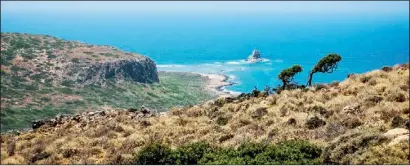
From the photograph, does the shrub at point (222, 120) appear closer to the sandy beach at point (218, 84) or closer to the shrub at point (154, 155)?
the shrub at point (154, 155)

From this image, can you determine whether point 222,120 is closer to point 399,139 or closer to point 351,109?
point 351,109

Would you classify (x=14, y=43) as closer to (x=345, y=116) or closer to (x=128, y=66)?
(x=128, y=66)

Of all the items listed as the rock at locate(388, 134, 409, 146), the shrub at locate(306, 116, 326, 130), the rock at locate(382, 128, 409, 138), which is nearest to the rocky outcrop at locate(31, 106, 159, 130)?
the shrub at locate(306, 116, 326, 130)

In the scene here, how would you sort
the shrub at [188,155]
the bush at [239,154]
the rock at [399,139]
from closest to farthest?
the rock at [399,139], the bush at [239,154], the shrub at [188,155]

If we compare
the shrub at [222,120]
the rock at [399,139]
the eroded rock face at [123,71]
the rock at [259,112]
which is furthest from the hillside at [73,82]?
the rock at [399,139]

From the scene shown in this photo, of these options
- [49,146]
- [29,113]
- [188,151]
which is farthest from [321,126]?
[29,113]

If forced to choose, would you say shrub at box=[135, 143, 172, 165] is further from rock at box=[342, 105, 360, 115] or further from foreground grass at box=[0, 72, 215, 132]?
foreground grass at box=[0, 72, 215, 132]

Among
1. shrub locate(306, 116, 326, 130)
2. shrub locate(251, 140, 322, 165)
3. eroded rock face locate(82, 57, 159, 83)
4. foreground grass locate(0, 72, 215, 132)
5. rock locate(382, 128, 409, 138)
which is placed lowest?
foreground grass locate(0, 72, 215, 132)
